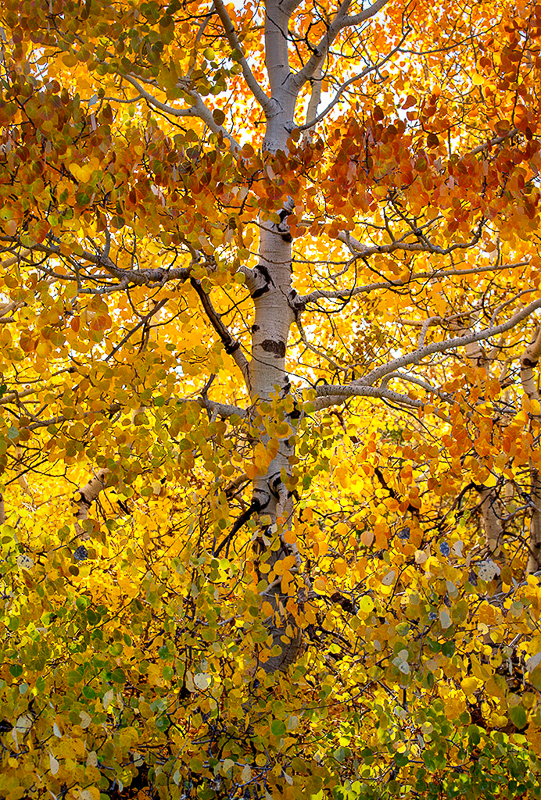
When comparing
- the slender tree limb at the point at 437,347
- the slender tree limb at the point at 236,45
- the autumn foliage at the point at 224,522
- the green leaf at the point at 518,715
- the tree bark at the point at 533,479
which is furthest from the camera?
the tree bark at the point at 533,479

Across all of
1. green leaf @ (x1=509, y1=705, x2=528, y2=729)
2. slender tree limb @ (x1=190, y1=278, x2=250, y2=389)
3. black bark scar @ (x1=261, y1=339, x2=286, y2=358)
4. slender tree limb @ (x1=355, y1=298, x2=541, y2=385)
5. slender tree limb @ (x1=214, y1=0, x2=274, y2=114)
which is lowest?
green leaf @ (x1=509, y1=705, x2=528, y2=729)

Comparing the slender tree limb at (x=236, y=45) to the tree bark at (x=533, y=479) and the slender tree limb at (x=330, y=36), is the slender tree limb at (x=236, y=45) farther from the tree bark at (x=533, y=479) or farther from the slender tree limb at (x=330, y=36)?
the tree bark at (x=533, y=479)

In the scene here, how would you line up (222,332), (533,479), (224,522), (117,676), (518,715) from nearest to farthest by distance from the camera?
(518,715) < (117,676) < (224,522) < (222,332) < (533,479)

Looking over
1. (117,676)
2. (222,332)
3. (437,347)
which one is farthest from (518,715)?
(437,347)

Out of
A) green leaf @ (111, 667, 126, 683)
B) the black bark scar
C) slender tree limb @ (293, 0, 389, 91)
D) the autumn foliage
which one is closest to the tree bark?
the autumn foliage

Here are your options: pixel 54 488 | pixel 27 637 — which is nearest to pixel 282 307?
pixel 27 637

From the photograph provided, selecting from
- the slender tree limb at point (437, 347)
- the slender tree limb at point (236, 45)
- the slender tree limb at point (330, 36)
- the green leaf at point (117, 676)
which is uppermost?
the slender tree limb at point (330, 36)

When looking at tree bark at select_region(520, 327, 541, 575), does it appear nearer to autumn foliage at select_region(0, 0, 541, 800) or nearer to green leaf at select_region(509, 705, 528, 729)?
autumn foliage at select_region(0, 0, 541, 800)

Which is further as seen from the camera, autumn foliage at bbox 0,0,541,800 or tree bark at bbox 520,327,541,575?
tree bark at bbox 520,327,541,575

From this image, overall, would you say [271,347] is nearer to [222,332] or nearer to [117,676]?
[222,332]

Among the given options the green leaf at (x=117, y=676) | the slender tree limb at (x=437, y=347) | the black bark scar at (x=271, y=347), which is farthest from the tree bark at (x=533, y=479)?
the green leaf at (x=117, y=676)

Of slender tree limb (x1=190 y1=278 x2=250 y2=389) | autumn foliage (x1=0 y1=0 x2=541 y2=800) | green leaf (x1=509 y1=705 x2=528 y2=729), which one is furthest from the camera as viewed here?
slender tree limb (x1=190 y1=278 x2=250 y2=389)

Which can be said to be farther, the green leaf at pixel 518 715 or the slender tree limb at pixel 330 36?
the slender tree limb at pixel 330 36

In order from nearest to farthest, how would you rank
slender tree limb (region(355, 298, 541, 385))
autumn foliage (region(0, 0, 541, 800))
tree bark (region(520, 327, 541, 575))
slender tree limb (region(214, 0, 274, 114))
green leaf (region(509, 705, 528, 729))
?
green leaf (region(509, 705, 528, 729)), autumn foliage (region(0, 0, 541, 800)), slender tree limb (region(214, 0, 274, 114)), slender tree limb (region(355, 298, 541, 385)), tree bark (region(520, 327, 541, 575))
